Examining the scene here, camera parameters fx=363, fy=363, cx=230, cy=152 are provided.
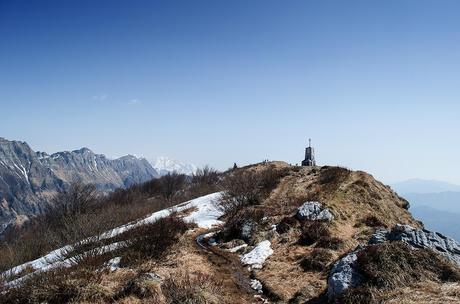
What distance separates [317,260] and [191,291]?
6468 mm

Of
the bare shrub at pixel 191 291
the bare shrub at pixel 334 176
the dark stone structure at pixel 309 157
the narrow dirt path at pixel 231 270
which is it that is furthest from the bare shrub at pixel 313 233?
the dark stone structure at pixel 309 157

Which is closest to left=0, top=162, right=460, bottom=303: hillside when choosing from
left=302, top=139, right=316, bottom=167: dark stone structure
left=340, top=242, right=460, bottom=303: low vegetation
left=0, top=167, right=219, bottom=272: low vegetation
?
left=340, top=242, right=460, bottom=303: low vegetation

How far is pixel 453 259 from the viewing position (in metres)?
12.3

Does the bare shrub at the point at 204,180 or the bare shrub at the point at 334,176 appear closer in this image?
the bare shrub at the point at 334,176

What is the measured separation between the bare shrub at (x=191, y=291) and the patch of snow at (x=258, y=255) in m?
4.09

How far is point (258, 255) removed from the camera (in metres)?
18.2

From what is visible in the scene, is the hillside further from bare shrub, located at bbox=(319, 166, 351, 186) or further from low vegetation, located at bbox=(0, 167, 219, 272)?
low vegetation, located at bbox=(0, 167, 219, 272)

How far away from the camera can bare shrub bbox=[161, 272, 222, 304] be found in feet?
38.2

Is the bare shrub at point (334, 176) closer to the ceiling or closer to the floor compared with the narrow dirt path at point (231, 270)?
closer to the ceiling

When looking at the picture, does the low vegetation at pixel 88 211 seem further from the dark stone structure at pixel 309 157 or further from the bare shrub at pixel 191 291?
the dark stone structure at pixel 309 157

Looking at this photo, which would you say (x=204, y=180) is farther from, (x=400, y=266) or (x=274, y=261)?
(x=400, y=266)

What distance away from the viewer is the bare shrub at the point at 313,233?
19.1 meters

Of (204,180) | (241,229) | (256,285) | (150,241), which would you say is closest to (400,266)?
(256,285)

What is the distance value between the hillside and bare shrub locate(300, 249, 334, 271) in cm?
5
